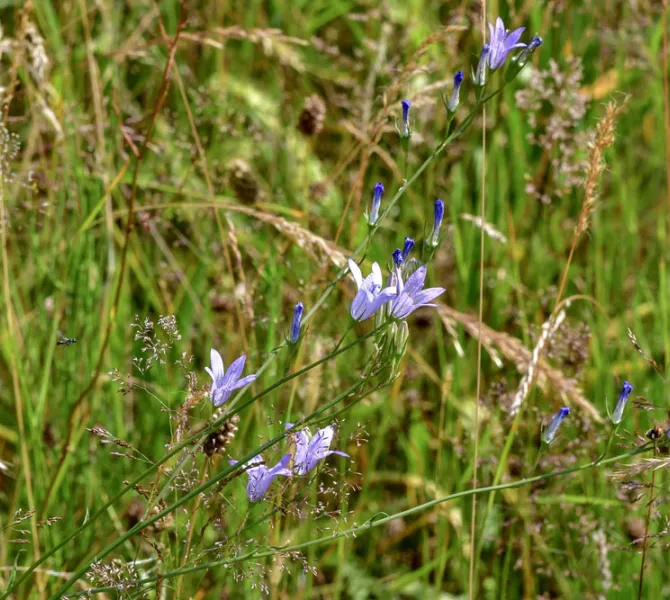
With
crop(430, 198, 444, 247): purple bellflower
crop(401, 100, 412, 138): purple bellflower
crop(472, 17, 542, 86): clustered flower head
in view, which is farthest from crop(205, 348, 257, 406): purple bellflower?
crop(472, 17, 542, 86): clustered flower head

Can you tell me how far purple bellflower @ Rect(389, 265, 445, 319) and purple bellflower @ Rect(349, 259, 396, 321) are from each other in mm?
22

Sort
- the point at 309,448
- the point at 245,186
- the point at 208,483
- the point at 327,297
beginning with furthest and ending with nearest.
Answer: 1. the point at 245,186
2. the point at 327,297
3. the point at 309,448
4. the point at 208,483

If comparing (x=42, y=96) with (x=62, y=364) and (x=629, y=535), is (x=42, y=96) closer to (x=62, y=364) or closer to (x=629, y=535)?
(x=62, y=364)

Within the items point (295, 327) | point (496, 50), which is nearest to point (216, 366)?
point (295, 327)

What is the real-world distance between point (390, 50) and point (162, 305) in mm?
1333

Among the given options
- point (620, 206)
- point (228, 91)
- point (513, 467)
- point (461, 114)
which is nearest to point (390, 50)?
point (461, 114)

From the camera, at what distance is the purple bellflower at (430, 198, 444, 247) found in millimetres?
1210

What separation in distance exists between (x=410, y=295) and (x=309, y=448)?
0.29m

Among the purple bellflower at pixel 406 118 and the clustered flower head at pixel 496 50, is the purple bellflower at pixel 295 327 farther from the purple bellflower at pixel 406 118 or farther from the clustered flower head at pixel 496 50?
the clustered flower head at pixel 496 50

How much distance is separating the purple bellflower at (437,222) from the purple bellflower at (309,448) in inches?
12.4

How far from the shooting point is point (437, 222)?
124 centimetres

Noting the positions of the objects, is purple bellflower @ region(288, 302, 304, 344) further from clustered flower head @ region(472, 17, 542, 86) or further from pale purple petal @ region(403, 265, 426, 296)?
clustered flower head @ region(472, 17, 542, 86)

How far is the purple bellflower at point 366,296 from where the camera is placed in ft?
3.70

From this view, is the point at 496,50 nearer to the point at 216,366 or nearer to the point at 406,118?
the point at 406,118
